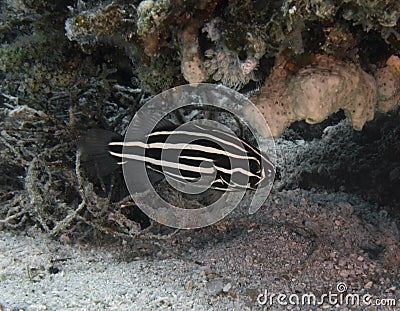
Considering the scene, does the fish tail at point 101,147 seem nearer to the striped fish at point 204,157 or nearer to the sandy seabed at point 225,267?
the striped fish at point 204,157

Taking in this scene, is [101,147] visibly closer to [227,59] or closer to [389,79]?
[227,59]

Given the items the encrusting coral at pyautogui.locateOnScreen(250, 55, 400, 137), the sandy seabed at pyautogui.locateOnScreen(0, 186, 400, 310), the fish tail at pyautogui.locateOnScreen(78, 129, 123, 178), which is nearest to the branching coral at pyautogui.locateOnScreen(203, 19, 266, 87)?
the encrusting coral at pyautogui.locateOnScreen(250, 55, 400, 137)

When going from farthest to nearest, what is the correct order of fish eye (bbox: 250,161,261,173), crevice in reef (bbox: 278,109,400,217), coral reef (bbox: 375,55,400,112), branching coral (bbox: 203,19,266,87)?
crevice in reef (bbox: 278,109,400,217) → coral reef (bbox: 375,55,400,112) → fish eye (bbox: 250,161,261,173) → branching coral (bbox: 203,19,266,87)

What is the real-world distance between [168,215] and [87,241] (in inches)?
31.1

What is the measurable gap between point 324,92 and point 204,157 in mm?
942

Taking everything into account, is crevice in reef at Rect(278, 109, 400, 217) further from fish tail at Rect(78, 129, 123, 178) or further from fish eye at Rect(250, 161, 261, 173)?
fish tail at Rect(78, 129, 123, 178)

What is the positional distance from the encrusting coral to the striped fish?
0.35 metres

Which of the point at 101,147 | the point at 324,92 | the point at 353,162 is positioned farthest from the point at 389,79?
the point at 101,147

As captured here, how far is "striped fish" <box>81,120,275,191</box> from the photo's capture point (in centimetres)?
262

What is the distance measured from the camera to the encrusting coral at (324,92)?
2.54 metres

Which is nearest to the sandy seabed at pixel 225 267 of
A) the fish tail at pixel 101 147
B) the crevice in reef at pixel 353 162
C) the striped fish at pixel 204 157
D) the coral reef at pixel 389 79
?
the crevice in reef at pixel 353 162

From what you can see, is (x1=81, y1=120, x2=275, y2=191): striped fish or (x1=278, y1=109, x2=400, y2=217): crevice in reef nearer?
(x1=81, y1=120, x2=275, y2=191): striped fish

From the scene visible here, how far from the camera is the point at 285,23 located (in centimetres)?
225

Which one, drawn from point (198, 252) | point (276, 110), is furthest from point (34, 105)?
point (276, 110)
